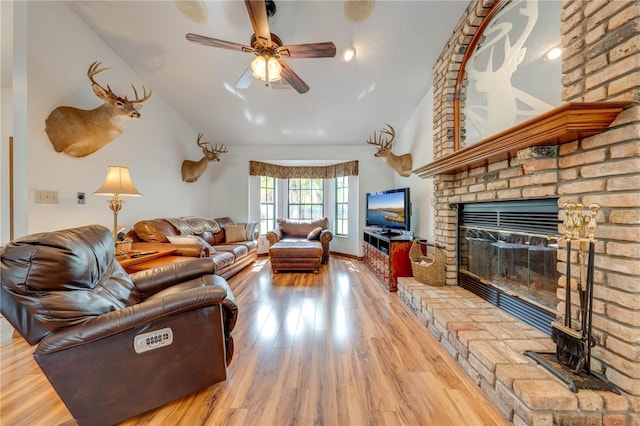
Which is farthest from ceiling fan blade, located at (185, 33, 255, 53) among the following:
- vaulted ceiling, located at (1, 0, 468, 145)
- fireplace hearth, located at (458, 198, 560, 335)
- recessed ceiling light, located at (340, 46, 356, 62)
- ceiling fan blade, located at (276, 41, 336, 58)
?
fireplace hearth, located at (458, 198, 560, 335)

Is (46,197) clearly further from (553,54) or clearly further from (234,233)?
(553,54)

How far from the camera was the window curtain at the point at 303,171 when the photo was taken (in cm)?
544

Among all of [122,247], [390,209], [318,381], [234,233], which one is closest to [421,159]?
[390,209]

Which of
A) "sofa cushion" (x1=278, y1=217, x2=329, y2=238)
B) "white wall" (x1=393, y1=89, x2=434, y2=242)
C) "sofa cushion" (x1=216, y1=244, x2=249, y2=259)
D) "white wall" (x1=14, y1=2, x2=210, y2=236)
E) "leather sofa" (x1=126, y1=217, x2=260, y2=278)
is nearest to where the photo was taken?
"white wall" (x1=14, y1=2, x2=210, y2=236)

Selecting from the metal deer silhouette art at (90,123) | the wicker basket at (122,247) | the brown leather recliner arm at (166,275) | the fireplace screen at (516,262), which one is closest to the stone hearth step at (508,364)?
the fireplace screen at (516,262)

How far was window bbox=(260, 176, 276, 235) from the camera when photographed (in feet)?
19.2

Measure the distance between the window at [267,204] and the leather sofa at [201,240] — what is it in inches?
32.4

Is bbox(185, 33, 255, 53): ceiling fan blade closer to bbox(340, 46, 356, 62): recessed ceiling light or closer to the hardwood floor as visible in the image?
bbox(340, 46, 356, 62): recessed ceiling light

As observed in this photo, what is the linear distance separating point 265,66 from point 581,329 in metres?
2.70

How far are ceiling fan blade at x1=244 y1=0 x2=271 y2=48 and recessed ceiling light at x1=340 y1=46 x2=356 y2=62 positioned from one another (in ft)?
3.75

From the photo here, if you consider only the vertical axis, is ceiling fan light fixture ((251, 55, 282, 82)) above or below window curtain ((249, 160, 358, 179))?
above

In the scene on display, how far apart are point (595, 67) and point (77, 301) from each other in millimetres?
2772

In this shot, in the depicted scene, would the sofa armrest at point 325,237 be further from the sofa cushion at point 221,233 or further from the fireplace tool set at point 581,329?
the fireplace tool set at point 581,329

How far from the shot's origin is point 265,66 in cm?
208
